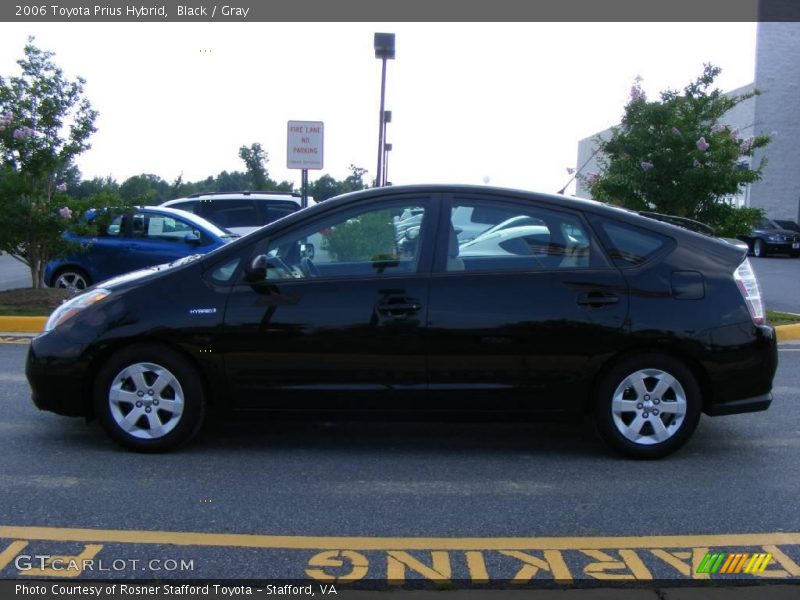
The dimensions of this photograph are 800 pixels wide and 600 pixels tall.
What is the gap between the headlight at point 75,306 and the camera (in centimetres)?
529

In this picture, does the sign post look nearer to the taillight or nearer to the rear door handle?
the rear door handle

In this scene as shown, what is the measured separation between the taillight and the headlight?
3.79 m

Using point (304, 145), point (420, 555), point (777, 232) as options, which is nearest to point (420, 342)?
point (420, 555)

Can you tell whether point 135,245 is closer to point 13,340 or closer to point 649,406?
point 13,340

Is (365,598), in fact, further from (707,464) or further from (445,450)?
(707,464)

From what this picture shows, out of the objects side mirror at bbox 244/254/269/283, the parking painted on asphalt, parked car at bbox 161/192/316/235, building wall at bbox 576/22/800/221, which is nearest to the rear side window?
the parking painted on asphalt

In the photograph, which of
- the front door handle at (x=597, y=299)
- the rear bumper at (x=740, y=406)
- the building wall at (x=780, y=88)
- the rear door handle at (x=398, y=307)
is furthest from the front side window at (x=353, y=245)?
the building wall at (x=780, y=88)

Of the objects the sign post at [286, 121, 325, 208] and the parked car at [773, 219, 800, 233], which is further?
the parked car at [773, 219, 800, 233]

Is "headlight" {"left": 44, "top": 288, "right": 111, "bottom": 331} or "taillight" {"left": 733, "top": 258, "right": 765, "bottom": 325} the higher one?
"taillight" {"left": 733, "top": 258, "right": 765, "bottom": 325}

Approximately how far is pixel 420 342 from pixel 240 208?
12091 millimetres

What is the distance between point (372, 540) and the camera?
404 centimetres

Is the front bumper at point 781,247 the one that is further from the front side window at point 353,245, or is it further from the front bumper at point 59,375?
the front bumper at point 59,375

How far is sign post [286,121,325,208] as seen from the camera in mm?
12431

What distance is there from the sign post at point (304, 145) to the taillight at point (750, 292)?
7.93m
